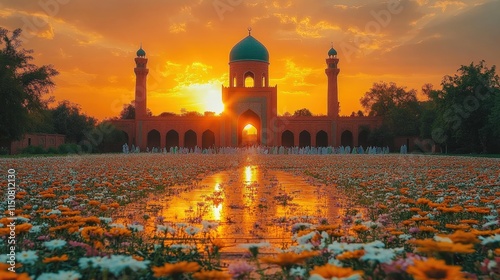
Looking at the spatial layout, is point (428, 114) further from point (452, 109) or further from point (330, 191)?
point (330, 191)

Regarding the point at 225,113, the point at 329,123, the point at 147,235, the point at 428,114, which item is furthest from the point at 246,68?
the point at 147,235

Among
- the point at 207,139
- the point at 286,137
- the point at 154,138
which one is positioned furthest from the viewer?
the point at 207,139

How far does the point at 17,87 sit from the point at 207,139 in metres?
24.9

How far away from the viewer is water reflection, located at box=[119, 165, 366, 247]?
166 inches

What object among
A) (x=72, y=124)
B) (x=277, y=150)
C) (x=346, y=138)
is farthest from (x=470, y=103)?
(x=72, y=124)

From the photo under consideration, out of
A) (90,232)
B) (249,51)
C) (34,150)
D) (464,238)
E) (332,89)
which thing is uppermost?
(249,51)

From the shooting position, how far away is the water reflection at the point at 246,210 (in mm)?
4229

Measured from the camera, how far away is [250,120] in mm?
47500

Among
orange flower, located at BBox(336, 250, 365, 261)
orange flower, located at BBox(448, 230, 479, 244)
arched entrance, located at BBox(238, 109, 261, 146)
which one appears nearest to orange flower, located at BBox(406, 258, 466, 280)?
orange flower, located at BBox(336, 250, 365, 261)

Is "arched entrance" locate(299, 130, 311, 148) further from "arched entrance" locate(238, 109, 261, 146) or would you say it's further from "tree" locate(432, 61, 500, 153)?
"tree" locate(432, 61, 500, 153)

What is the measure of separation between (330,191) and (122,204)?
348 centimetres

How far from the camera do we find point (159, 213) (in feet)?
16.9

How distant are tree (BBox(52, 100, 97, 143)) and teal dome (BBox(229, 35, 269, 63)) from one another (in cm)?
1538

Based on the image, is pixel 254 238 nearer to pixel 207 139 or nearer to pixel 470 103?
pixel 470 103
